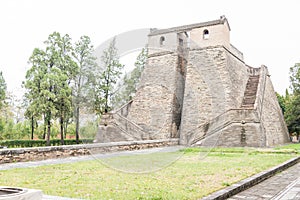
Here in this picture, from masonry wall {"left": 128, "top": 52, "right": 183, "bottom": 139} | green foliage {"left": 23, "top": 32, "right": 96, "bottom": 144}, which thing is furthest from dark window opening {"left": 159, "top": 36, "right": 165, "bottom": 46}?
green foliage {"left": 23, "top": 32, "right": 96, "bottom": 144}

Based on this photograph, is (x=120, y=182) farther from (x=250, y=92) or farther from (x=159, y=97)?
(x=250, y=92)

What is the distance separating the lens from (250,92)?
67.1 feet

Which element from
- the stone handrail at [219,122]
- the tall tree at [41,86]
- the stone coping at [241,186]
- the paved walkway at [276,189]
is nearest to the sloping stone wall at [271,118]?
the stone handrail at [219,122]

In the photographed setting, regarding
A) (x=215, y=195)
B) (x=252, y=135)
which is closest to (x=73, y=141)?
(x=252, y=135)

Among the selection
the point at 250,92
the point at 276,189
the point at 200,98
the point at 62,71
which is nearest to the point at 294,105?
the point at 250,92

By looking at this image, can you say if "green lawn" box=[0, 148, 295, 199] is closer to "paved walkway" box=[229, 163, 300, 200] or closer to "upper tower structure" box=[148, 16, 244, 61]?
"paved walkway" box=[229, 163, 300, 200]

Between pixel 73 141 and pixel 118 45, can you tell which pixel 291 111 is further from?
pixel 118 45

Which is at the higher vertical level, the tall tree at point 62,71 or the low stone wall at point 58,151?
the tall tree at point 62,71

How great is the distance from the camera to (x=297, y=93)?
25.5 metres

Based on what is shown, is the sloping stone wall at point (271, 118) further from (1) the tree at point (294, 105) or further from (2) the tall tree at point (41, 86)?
(2) the tall tree at point (41, 86)

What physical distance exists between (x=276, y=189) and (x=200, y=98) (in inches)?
533

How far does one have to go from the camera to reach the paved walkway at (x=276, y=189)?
4676 millimetres

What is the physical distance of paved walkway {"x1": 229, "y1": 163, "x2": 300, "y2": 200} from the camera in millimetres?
4676

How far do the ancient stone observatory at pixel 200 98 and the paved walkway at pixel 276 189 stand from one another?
28.7ft
